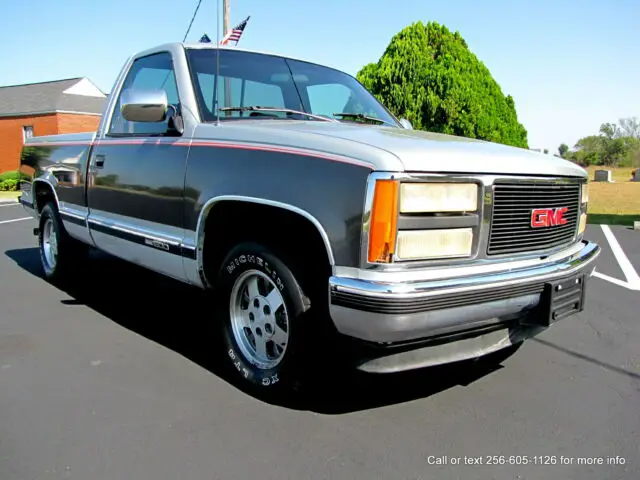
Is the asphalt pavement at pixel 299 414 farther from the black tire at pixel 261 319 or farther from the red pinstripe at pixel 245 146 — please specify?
the red pinstripe at pixel 245 146

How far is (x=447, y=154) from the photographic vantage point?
102 inches

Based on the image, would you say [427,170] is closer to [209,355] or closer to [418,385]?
[418,385]

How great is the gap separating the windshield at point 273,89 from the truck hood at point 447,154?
56 centimetres

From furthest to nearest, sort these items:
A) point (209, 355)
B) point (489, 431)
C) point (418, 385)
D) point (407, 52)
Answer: point (407, 52), point (209, 355), point (418, 385), point (489, 431)

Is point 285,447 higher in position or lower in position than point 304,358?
lower

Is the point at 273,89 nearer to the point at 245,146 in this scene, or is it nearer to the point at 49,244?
the point at 245,146

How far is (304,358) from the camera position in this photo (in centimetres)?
285

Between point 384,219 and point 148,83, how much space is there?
8.78 ft

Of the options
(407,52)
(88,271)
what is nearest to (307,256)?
(88,271)

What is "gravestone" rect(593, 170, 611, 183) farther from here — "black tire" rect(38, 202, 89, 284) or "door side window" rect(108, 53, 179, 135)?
"door side window" rect(108, 53, 179, 135)

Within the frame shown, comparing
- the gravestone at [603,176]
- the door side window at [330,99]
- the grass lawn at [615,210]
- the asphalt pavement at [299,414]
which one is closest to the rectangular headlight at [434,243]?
the asphalt pavement at [299,414]

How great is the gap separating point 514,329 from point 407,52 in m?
14.2

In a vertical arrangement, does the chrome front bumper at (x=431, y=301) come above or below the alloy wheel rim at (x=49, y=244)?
above

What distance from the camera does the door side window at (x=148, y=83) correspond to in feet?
12.5
